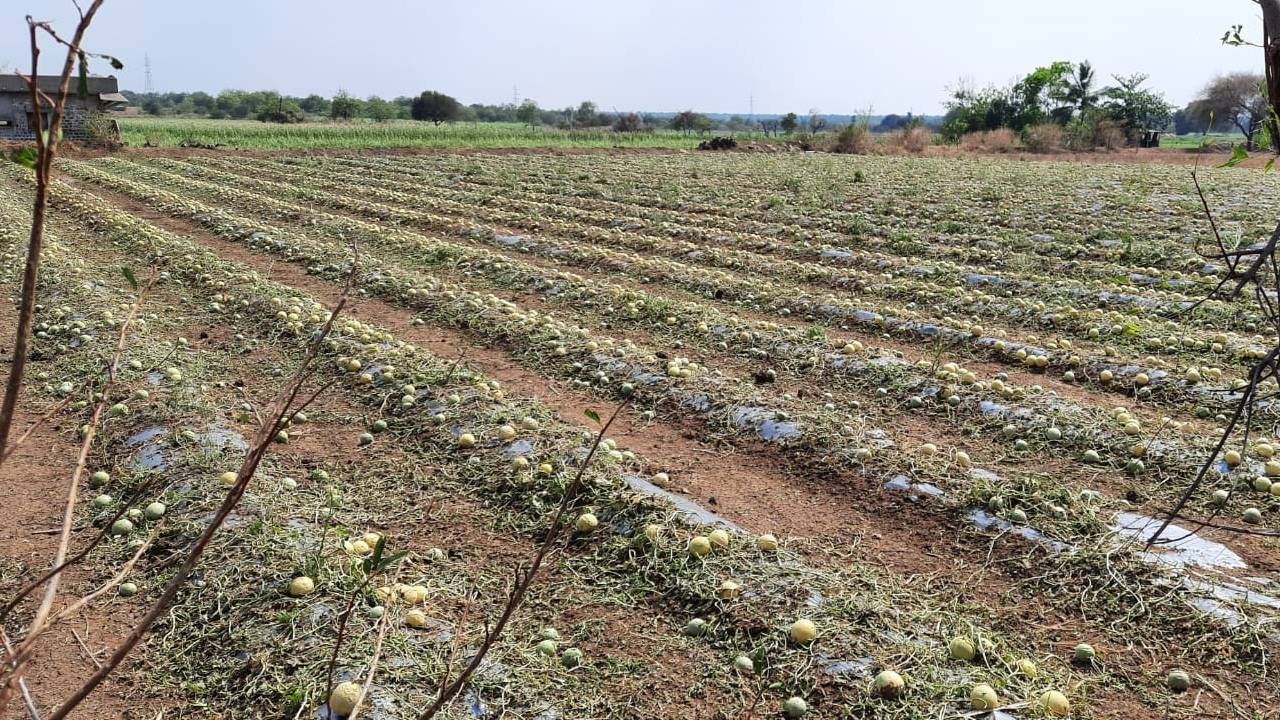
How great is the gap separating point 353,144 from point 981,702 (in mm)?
40027

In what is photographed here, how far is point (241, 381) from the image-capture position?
6922 millimetres

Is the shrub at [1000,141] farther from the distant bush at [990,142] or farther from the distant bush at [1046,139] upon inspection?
the distant bush at [1046,139]

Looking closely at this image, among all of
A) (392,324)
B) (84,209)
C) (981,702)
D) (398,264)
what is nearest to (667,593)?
(981,702)

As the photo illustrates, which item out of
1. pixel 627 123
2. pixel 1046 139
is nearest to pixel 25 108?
pixel 627 123

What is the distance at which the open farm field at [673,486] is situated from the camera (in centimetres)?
366

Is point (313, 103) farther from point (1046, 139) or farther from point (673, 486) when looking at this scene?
point (673, 486)

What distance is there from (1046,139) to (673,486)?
48.7 m

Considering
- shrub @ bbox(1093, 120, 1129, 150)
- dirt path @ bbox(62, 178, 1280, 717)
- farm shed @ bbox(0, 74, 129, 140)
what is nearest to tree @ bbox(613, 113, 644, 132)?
shrub @ bbox(1093, 120, 1129, 150)

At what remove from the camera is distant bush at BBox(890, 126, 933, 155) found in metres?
46.9

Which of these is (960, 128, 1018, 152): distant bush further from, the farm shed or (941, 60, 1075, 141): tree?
the farm shed

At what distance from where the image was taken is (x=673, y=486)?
540 cm

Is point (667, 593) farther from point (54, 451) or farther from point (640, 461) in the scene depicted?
point (54, 451)

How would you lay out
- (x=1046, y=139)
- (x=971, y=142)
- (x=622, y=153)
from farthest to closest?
(x=971, y=142) → (x=1046, y=139) → (x=622, y=153)

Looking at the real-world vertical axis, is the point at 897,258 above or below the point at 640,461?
above
